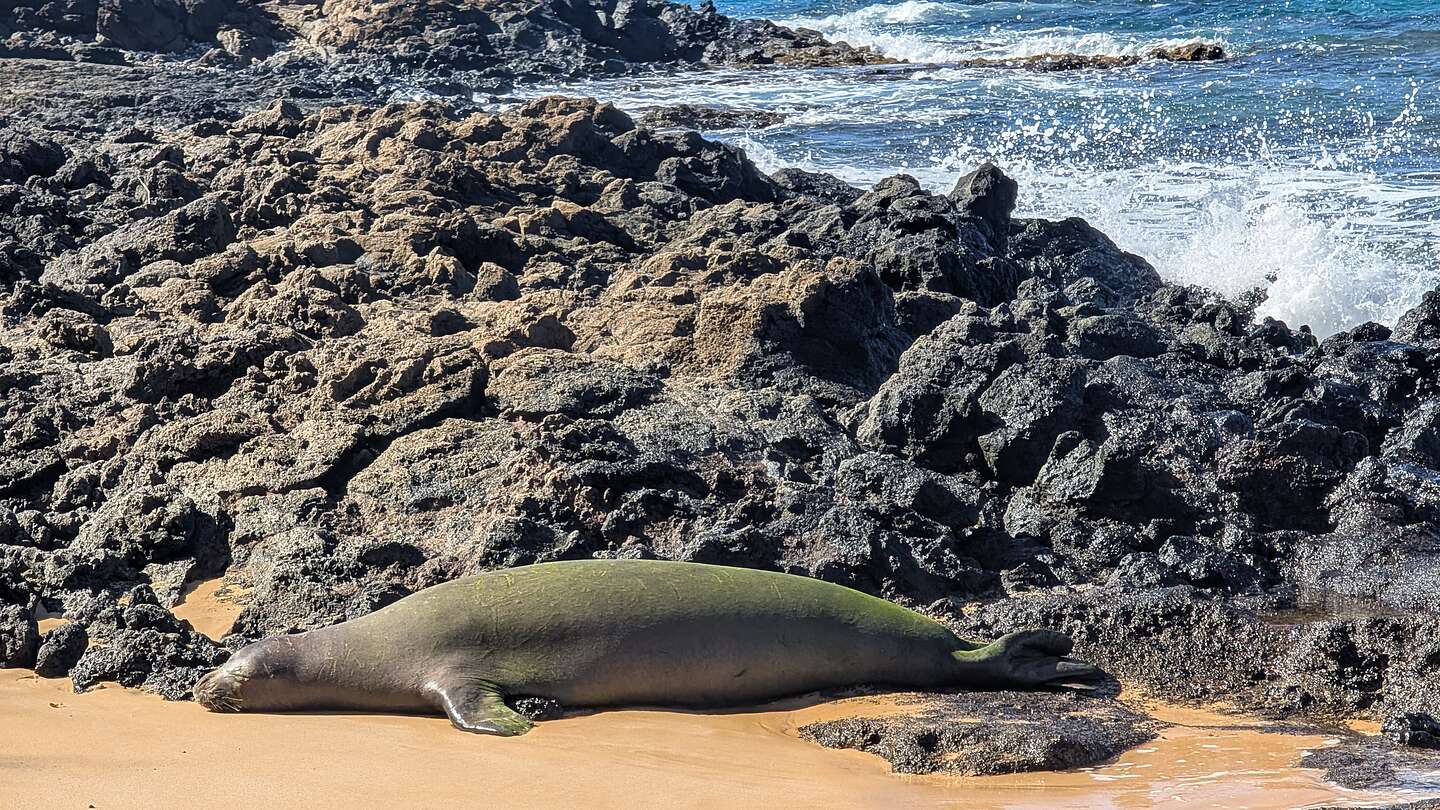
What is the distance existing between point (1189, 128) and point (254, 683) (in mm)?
17255

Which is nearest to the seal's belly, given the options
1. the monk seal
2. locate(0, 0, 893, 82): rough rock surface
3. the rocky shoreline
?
the monk seal

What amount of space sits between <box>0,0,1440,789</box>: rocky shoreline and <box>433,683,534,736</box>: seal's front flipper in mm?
821

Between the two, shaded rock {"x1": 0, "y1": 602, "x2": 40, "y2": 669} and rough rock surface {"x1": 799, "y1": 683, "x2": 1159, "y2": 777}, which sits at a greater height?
shaded rock {"x1": 0, "y1": 602, "x2": 40, "y2": 669}

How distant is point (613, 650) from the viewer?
A: 441cm

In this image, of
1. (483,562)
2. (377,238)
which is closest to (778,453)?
(483,562)

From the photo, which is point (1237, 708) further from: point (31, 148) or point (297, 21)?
point (297, 21)

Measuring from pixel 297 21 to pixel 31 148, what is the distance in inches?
761

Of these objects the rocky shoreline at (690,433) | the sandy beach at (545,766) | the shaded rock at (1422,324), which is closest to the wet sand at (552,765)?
the sandy beach at (545,766)

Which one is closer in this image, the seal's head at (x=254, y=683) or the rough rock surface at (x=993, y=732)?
the rough rock surface at (x=993, y=732)

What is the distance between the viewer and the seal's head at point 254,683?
422 centimetres

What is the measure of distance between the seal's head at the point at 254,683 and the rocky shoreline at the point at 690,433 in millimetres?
250

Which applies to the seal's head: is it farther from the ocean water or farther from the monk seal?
the ocean water

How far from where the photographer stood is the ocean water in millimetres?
12523

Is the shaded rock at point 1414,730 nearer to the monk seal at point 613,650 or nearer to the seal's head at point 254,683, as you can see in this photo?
the monk seal at point 613,650
